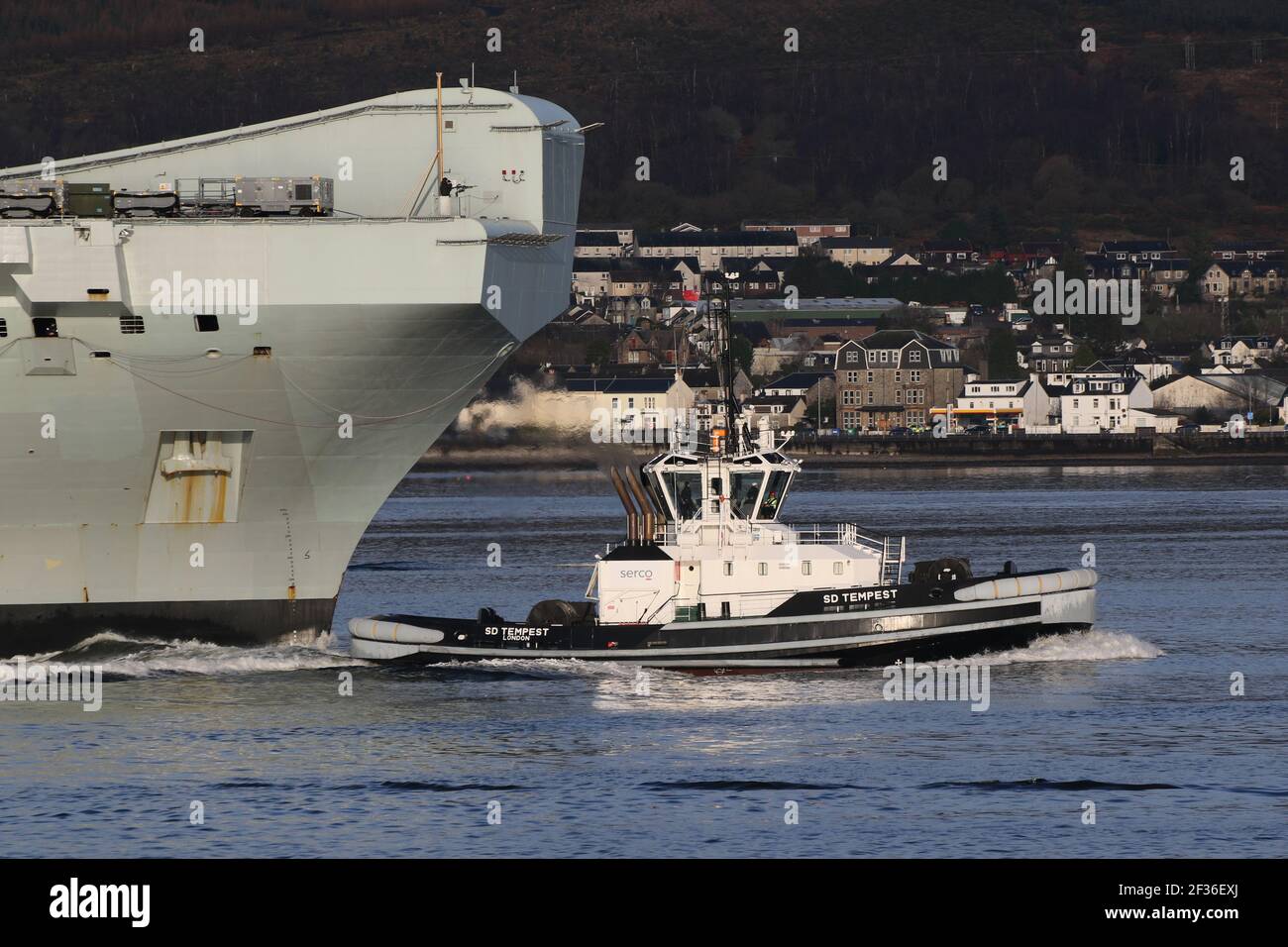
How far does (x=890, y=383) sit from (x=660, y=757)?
5335 inches

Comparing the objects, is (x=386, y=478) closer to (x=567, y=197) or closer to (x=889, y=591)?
(x=567, y=197)

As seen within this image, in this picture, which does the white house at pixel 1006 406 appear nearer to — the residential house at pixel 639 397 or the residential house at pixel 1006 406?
the residential house at pixel 1006 406

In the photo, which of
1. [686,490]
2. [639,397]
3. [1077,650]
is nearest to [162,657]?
[686,490]

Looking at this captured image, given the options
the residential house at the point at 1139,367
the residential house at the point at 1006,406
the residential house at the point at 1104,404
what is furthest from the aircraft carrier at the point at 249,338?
the residential house at the point at 1139,367

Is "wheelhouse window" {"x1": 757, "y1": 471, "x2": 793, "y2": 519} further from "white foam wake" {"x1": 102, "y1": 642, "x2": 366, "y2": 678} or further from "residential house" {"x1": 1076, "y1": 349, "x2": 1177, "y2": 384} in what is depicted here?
"residential house" {"x1": 1076, "y1": 349, "x2": 1177, "y2": 384}

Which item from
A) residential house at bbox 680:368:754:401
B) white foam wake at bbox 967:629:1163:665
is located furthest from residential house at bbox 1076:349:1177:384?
white foam wake at bbox 967:629:1163:665

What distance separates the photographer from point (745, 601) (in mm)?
38969

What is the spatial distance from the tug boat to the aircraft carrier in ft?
12.0

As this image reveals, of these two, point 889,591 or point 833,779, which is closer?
point 833,779

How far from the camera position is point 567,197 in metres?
40.2

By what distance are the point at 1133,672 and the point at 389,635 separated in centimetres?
1362

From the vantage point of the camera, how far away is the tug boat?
38250mm
